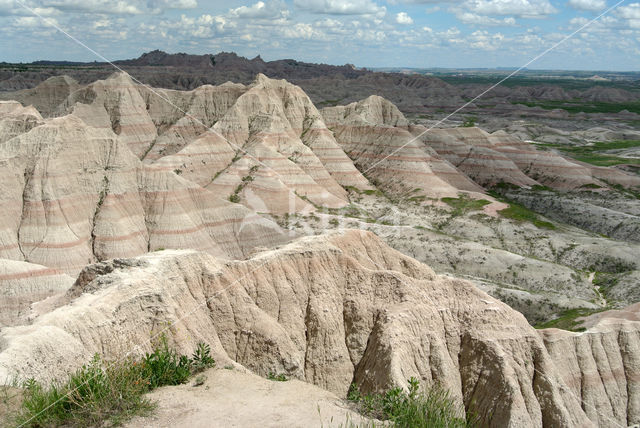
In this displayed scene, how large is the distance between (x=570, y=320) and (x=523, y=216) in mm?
32884

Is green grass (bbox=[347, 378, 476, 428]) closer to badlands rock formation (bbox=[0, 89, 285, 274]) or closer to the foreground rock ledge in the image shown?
the foreground rock ledge

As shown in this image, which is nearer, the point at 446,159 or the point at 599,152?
the point at 446,159

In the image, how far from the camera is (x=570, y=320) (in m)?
35.6

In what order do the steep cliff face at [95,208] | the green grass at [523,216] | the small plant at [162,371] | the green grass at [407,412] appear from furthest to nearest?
the green grass at [523,216] → the steep cliff face at [95,208] → the small plant at [162,371] → the green grass at [407,412]

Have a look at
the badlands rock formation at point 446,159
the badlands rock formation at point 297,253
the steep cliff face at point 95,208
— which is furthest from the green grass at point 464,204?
the steep cliff face at point 95,208

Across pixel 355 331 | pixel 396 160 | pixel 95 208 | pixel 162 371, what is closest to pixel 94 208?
pixel 95 208

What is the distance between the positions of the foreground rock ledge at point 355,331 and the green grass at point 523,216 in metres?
38.0

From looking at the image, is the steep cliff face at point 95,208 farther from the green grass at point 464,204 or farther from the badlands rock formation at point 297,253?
the green grass at point 464,204

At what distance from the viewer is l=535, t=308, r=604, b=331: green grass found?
32888mm

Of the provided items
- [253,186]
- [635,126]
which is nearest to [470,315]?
[253,186]

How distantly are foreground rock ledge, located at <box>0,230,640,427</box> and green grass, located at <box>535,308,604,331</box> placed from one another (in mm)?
5237

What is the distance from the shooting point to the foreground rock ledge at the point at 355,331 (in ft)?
65.9

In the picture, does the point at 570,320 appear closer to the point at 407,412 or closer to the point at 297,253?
the point at 297,253

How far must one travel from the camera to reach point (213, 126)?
79.9 meters
